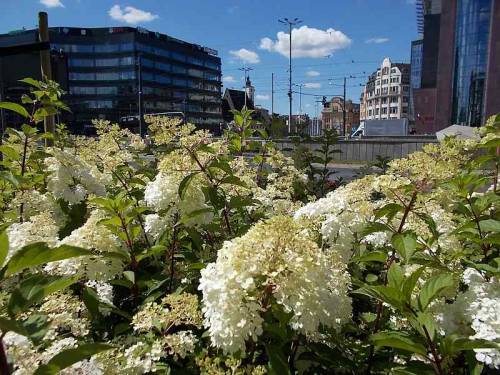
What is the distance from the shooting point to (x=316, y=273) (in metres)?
1.46

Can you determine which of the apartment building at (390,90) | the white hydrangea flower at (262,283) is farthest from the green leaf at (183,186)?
the apartment building at (390,90)

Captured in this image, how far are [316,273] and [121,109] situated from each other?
113 metres

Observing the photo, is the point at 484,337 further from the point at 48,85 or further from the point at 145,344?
the point at 48,85

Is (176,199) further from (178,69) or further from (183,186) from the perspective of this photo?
(178,69)

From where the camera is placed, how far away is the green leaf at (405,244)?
1.71 metres

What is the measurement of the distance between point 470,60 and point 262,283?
70.4 m

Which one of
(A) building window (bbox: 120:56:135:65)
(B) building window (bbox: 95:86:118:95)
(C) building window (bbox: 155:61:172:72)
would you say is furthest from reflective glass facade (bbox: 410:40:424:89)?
(B) building window (bbox: 95:86:118:95)

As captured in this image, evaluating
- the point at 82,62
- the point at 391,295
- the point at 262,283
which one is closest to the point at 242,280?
the point at 262,283

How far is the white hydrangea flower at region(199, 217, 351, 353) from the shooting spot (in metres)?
1.41

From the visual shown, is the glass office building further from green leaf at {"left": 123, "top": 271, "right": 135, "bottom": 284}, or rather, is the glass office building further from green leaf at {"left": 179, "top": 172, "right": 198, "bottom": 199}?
green leaf at {"left": 123, "top": 271, "right": 135, "bottom": 284}

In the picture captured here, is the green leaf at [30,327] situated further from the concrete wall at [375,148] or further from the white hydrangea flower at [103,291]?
the concrete wall at [375,148]

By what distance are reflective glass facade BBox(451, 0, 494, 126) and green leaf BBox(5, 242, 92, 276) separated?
2590 inches

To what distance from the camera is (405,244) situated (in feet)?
5.75

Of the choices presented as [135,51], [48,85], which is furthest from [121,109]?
[48,85]
